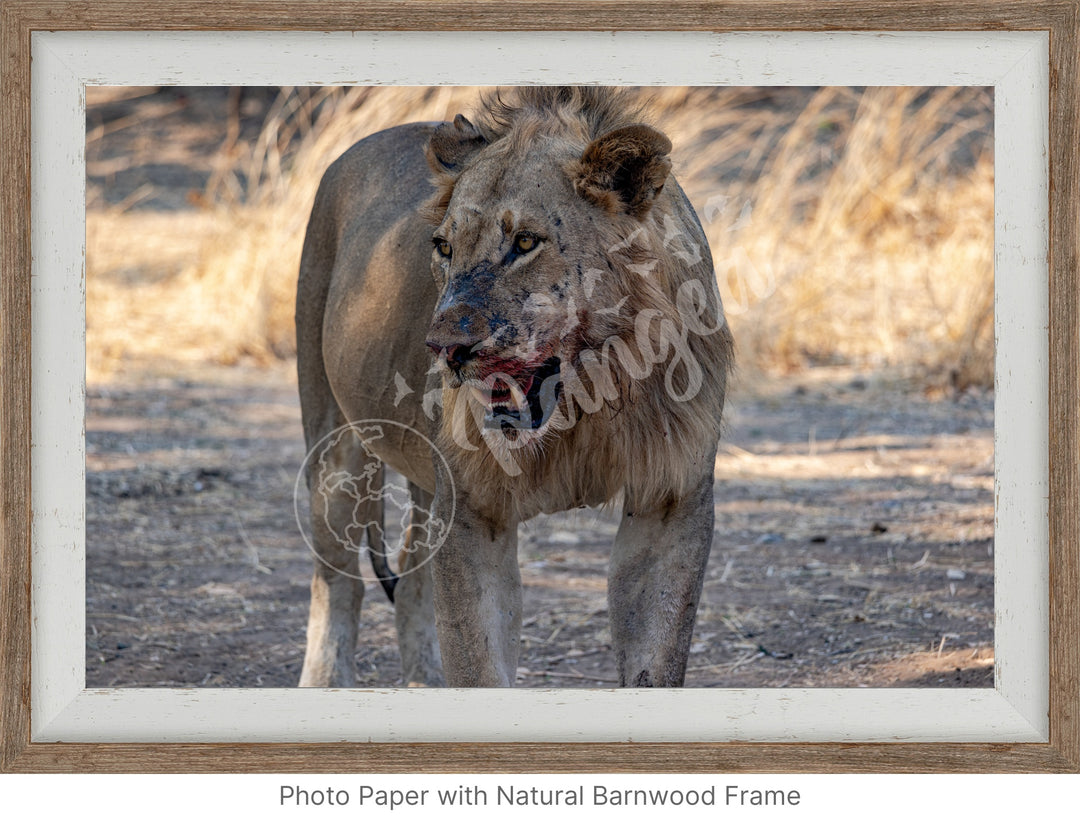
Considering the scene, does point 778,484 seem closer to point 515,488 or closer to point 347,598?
point 347,598

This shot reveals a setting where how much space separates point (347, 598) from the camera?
4.81 m

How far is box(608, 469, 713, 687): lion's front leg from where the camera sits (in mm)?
3381

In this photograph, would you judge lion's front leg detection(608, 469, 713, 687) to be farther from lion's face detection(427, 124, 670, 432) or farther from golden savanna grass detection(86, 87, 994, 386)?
golden savanna grass detection(86, 87, 994, 386)

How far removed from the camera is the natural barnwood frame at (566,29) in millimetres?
2932

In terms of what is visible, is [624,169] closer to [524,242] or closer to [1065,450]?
[524,242]

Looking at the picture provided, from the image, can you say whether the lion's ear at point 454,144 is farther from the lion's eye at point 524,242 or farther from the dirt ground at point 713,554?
the dirt ground at point 713,554

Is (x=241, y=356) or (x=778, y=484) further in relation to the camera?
(x=241, y=356)

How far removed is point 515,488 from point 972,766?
3.98 feet

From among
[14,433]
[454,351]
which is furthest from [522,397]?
[14,433]

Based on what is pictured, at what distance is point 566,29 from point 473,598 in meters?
1.38

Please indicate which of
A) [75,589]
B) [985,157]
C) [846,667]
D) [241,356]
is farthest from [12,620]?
[985,157]

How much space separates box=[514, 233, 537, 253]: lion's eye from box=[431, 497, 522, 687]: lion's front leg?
0.70 meters
